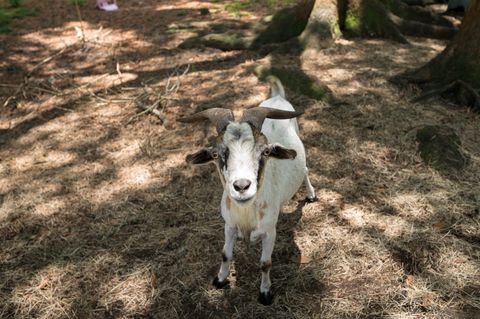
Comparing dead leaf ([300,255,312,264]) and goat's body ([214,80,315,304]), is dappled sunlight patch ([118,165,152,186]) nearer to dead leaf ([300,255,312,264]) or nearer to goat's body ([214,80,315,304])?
goat's body ([214,80,315,304])

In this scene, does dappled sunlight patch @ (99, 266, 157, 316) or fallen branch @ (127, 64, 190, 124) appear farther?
fallen branch @ (127, 64, 190, 124)

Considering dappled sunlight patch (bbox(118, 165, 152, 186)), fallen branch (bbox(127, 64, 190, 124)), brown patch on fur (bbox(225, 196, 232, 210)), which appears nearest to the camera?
brown patch on fur (bbox(225, 196, 232, 210))

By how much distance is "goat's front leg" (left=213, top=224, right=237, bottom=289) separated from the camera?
371 centimetres

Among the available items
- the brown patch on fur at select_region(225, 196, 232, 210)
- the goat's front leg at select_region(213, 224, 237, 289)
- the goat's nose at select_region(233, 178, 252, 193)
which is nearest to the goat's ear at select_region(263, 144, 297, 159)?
the goat's nose at select_region(233, 178, 252, 193)

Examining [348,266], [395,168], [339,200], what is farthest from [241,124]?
[395,168]

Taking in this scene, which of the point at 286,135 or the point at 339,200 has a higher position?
the point at 286,135

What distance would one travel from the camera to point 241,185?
2.81 m

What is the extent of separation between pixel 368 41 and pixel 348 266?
664 cm

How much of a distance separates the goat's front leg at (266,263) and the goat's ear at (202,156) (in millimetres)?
916

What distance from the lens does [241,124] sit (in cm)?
311

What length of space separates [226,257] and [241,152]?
1.36m

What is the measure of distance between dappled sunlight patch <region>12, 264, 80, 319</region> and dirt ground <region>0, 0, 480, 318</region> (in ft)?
0.05

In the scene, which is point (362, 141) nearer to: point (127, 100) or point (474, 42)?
point (474, 42)

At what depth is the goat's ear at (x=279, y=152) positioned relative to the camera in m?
3.14
